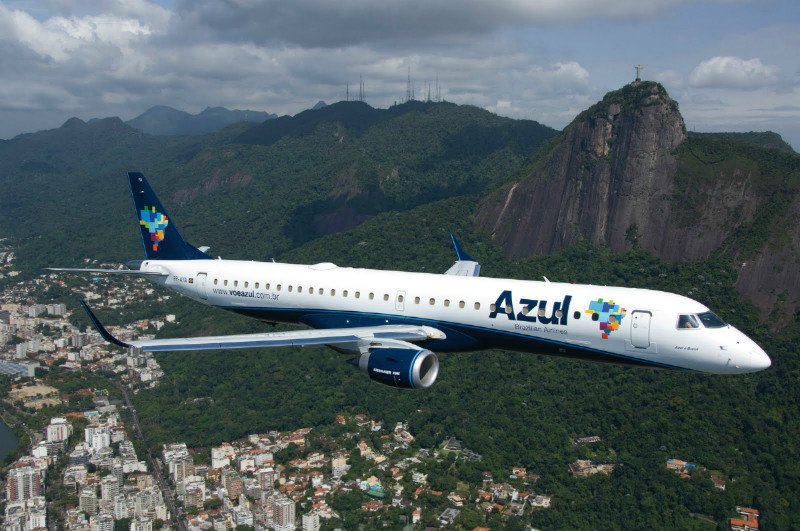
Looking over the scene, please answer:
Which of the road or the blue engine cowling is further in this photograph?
the road

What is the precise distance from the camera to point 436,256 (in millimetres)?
151125

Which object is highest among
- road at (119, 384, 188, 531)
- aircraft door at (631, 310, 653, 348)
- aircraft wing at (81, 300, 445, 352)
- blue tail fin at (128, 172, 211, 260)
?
blue tail fin at (128, 172, 211, 260)

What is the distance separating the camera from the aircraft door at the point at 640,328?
3284cm

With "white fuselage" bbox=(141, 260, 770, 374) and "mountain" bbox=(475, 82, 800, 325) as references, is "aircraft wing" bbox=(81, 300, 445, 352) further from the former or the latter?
"mountain" bbox=(475, 82, 800, 325)

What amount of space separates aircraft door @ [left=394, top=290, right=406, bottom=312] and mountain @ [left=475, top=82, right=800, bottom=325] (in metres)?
85.7

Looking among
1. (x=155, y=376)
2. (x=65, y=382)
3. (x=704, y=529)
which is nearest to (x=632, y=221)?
(x=704, y=529)

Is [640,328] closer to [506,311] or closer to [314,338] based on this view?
[506,311]

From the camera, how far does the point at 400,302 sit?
3928 centimetres

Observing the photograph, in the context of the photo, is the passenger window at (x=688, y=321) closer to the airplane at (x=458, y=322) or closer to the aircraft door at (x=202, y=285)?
the airplane at (x=458, y=322)

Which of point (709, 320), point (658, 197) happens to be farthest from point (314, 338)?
point (658, 197)

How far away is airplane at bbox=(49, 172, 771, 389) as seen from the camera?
32.2m

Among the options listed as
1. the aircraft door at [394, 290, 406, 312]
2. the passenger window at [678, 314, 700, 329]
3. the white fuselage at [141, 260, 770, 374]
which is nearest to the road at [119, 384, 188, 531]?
the white fuselage at [141, 260, 770, 374]

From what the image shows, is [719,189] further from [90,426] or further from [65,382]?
[65,382]

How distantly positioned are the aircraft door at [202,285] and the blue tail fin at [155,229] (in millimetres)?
3698
